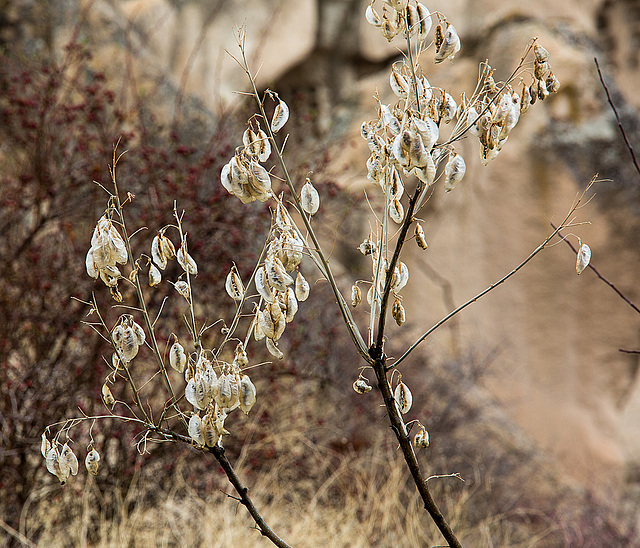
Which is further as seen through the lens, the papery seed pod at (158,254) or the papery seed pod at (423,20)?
the papery seed pod at (158,254)

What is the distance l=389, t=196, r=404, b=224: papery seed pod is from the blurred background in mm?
1033

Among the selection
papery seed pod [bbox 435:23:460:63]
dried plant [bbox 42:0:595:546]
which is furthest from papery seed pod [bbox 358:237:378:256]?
papery seed pod [bbox 435:23:460:63]

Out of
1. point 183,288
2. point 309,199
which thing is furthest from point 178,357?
point 309,199

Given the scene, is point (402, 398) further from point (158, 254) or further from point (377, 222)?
point (158, 254)

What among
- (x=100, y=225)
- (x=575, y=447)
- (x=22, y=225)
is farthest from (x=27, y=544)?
(x=575, y=447)

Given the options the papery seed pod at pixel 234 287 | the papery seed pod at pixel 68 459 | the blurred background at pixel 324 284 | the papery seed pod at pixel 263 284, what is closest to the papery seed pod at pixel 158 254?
the papery seed pod at pixel 234 287

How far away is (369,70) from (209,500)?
661cm

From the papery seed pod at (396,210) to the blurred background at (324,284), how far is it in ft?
3.39

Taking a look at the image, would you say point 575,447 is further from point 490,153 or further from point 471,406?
point 490,153

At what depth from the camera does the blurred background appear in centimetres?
328

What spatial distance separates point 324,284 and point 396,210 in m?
3.02

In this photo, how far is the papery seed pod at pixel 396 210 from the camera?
4.25ft

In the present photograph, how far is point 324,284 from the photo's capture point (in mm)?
4316

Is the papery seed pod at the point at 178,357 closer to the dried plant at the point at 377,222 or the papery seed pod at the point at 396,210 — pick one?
the dried plant at the point at 377,222
